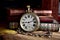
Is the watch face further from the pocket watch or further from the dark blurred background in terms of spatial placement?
the dark blurred background

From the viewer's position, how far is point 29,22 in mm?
917

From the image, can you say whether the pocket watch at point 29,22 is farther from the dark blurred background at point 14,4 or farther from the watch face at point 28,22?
the dark blurred background at point 14,4

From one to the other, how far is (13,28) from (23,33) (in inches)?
4.4

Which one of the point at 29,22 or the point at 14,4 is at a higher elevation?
the point at 14,4

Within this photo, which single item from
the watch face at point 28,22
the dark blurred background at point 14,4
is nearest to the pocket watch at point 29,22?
the watch face at point 28,22

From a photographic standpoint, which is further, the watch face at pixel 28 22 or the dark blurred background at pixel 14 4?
the dark blurred background at pixel 14 4

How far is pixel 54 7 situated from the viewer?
1.11 meters

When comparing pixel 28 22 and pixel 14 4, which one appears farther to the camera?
pixel 14 4

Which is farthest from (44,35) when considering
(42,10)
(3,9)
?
(3,9)

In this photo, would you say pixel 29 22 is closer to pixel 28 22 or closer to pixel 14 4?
pixel 28 22

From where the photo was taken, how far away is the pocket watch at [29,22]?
0.91 meters

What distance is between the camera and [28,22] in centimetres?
92

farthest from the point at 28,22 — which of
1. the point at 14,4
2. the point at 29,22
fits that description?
the point at 14,4

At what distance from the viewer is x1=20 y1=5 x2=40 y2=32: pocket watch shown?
906 mm
